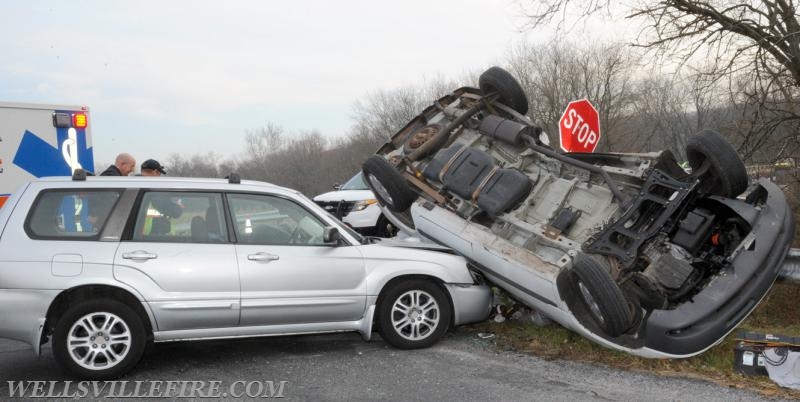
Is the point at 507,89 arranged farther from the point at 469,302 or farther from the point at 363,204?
the point at 363,204

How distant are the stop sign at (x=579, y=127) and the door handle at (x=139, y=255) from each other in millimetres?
4830

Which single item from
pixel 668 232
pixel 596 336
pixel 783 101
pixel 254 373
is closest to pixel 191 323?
pixel 254 373

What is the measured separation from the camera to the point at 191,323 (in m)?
4.95

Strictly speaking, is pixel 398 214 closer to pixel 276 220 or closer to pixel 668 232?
pixel 276 220

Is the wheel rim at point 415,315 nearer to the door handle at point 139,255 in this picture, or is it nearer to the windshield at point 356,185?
the door handle at point 139,255

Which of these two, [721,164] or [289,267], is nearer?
[289,267]

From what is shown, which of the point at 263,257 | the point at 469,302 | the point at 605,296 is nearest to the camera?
the point at 605,296

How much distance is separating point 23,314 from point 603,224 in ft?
15.4

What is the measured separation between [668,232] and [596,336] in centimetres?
133

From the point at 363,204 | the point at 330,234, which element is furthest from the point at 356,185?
the point at 330,234

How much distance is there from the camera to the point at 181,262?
493 cm

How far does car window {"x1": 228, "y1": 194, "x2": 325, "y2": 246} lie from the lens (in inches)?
207

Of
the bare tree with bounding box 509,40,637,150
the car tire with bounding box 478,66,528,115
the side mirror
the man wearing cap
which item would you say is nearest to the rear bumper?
the side mirror

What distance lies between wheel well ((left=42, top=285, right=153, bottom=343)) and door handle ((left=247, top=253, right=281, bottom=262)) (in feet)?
2.89
